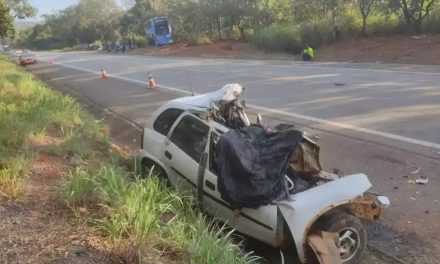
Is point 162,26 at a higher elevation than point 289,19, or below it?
higher

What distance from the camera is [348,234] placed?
5.03 metres

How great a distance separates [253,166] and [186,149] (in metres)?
1.31

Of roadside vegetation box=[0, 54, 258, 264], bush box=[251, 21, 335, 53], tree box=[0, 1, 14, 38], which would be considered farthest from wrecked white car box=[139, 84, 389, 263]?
bush box=[251, 21, 335, 53]

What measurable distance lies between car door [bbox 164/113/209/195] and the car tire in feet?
0.59

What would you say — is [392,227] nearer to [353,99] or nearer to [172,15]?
[353,99]

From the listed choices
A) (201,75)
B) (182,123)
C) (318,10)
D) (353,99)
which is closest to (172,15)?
(318,10)

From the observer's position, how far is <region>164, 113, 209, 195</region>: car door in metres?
6.08

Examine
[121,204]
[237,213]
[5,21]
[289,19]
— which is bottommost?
[237,213]

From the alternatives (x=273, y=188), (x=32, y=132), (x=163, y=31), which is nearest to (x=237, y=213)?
(x=273, y=188)

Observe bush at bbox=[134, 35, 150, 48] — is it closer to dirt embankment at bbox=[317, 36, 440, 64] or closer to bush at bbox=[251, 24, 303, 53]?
bush at bbox=[251, 24, 303, 53]

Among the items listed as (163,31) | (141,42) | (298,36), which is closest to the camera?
(298,36)

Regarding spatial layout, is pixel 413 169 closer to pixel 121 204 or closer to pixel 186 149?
pixel 186 149

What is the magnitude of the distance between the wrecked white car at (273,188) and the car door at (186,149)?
0.04 feet

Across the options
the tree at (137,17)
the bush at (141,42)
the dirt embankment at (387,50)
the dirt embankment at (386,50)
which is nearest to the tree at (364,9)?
the dirt embankment at (386,50)
